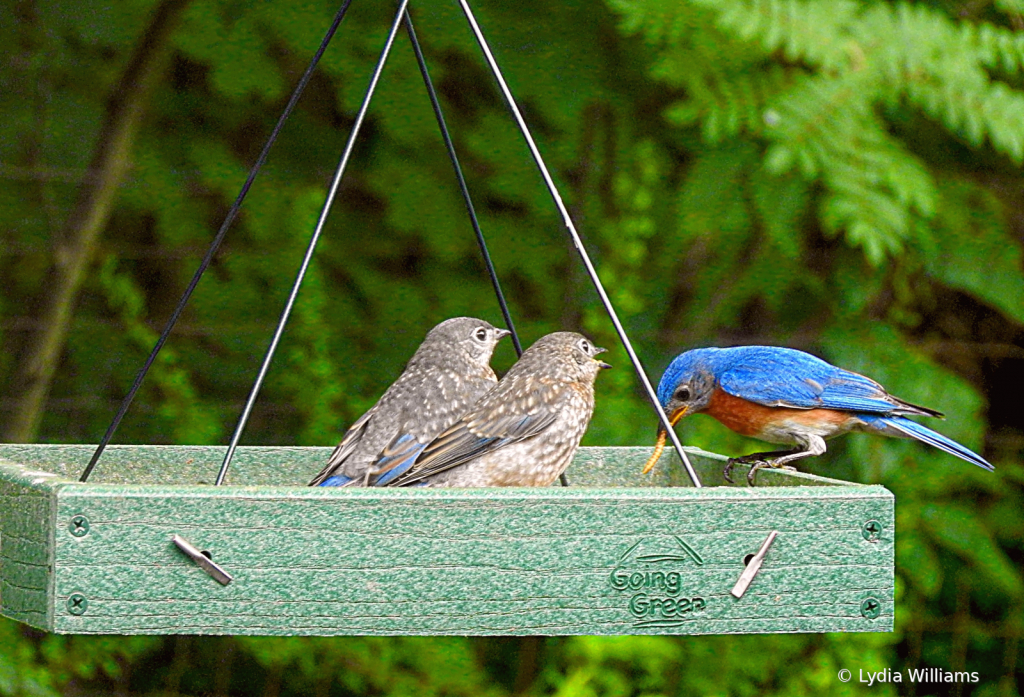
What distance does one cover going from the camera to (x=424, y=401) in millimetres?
2693

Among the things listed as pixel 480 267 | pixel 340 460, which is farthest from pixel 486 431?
pixel 480 267

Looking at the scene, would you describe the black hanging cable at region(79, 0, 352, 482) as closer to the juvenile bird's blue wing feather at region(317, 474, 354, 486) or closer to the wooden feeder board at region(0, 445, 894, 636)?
the wooden feeder board at region(0, 445, 894, 636)

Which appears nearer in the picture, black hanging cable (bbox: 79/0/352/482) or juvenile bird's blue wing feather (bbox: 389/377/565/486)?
black hanging cable (bbox: 79/0/352/482)

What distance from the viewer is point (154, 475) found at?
277 centimetres

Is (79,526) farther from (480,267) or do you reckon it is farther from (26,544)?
(480,267)

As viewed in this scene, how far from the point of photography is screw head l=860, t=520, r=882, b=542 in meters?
2.09

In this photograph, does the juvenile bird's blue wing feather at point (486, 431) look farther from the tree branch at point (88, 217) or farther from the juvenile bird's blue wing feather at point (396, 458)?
the tree branch at point (88, 217)

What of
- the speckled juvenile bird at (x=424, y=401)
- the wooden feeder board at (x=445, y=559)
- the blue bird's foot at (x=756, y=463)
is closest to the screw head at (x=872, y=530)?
the wooden feeder board at (x=445, y=559)

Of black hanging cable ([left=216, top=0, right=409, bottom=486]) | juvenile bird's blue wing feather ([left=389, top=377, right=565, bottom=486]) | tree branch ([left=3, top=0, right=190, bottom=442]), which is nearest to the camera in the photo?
black hanging cable ([left=216, top=0, right=409, bottom=486])

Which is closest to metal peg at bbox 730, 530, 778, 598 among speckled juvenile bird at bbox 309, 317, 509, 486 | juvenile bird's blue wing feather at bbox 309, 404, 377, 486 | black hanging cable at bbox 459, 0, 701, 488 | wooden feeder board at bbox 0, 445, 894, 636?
wooden feeder board at bbox 0, 445, 894, 636

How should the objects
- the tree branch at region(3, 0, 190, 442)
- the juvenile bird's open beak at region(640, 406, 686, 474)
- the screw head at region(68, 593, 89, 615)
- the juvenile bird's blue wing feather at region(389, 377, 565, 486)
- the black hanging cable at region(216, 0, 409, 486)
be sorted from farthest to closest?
the tree branch at region(3, 0, 190, 442) < the juvenile bird's open beak at region(640, 406, 686, 474) < the juvenile bird's blue wing feather at region(389, 377, 565, 486) < the black hanging cable at region(216, 0, 409, 486) < the screw head at region(68, 593, 89, 615)

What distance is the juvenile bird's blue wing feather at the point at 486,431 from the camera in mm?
2389

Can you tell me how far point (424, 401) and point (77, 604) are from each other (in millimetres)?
970

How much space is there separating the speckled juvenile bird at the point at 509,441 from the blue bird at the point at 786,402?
0.40 metres
